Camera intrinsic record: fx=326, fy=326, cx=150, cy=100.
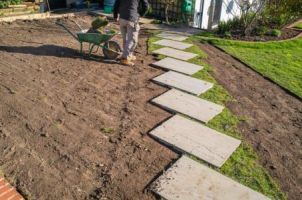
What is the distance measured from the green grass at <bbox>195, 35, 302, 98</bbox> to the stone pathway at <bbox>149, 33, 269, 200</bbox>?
1887 millimetres

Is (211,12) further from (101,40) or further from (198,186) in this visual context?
(198,186)

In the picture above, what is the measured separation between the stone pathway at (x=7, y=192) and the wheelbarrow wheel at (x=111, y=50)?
4.56 m

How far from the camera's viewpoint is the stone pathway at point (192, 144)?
3.95 m

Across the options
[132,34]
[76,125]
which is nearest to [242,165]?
[76,125]

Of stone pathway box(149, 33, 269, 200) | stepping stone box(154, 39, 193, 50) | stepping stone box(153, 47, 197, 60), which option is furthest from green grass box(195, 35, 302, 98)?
stone pathway box(149, 33, 269, 200)

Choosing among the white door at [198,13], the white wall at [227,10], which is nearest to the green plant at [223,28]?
the white door at [198,13]

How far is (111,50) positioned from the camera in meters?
7.80

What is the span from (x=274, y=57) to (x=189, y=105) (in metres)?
4.32

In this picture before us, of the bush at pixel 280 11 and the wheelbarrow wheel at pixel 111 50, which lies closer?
the wheelbarrow wheel at pixel 111 50

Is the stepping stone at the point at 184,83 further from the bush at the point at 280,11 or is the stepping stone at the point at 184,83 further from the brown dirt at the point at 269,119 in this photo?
the bush at the point at 280,11

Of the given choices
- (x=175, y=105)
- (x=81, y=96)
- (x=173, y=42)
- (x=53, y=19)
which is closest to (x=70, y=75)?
(x=81, y=96)

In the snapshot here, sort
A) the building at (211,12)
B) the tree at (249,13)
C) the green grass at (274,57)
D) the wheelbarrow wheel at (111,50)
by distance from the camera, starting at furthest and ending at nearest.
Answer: the building at (211,12), the tree at (249,13), the wheelbarrow wheel at (111,50), the green grass at (274,57)

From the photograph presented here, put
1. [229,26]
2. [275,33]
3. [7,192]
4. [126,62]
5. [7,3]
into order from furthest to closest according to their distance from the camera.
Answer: [229,26]
[7,3]
[275,33]
[126,62]
[7,192]

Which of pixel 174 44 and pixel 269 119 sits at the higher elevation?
pixel 174 44
